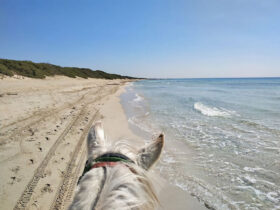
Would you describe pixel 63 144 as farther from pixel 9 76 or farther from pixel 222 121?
pixel 9 76

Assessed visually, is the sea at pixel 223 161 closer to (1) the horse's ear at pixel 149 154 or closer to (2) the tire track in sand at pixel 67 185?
(2) the tire track in sand at pixel 67 185

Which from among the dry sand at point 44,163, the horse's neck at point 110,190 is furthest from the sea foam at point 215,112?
the horse's neck at point 110,190

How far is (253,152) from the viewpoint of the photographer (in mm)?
4156

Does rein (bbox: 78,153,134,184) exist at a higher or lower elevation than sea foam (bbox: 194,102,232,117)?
higher

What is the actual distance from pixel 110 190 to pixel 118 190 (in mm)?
38

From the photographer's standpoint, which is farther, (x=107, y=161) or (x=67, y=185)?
(x=67, y=185)

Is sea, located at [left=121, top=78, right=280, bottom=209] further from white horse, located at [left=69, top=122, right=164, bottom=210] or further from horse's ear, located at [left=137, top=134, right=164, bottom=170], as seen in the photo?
white horse, located at [left=69, top=122, right=164, bottom=210]

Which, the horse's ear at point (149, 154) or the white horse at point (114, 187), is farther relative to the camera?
the horse's ear at point (149, 154)

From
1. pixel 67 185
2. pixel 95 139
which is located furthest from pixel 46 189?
pixel 95 139

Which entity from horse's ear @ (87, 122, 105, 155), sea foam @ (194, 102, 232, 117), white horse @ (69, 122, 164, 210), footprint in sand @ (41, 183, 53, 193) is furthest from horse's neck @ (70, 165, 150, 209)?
sea foam @ (194, 102, 232, 117)

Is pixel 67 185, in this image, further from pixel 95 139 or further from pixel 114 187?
pixel 114 187

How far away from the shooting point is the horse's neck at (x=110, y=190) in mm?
743

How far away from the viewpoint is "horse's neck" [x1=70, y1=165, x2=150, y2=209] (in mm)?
743

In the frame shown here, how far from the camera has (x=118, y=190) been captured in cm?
81
